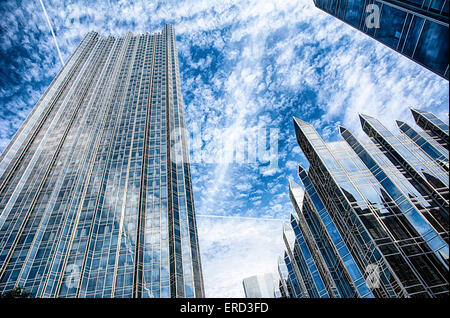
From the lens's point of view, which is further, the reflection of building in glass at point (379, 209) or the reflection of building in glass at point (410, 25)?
the reflection of building in glass at point (379, 209)

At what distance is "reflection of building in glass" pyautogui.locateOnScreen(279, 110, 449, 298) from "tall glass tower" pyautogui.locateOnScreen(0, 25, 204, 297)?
23.5 meters

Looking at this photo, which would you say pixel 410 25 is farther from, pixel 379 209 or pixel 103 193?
pixel 103 193

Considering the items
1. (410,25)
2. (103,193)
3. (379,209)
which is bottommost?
(103,193)

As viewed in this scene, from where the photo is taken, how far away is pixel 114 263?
1559 inches

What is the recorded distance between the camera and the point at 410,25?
58.7 ft

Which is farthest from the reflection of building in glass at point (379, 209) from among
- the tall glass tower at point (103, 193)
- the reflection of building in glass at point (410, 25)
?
the tall glass tower at point (103, 193)

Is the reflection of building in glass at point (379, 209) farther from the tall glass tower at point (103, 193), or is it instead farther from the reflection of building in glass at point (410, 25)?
the tall glass tower at point (103, 193)

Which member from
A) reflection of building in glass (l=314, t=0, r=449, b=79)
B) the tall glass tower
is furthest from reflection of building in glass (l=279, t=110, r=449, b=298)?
the tall glass tower

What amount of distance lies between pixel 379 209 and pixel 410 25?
21.1 meters

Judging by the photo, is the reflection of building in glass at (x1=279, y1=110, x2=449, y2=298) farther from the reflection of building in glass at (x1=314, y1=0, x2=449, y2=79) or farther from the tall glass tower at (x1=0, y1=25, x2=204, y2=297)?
the tall glass tower at (x1=0, y1=25, x2=204, y2=297)

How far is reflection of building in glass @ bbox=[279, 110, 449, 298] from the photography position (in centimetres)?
2509

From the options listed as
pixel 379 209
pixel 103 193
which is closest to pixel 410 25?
pixel 379 209

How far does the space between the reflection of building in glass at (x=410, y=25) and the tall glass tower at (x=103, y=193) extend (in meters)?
40.5

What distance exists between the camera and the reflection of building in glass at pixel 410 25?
15.2 m
